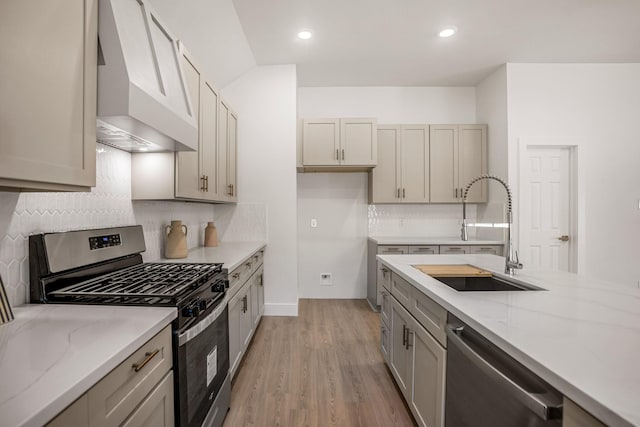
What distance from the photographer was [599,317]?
1.00m

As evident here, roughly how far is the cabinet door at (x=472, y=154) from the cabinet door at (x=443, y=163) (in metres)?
0.08

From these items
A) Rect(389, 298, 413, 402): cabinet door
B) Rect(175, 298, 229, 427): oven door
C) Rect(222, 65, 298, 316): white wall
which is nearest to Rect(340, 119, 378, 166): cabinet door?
Rect(222, 65, 298, 316): white wall

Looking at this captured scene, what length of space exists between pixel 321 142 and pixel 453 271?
2.34m

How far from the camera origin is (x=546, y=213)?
359 cm

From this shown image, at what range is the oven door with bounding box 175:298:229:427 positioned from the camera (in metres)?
1.18

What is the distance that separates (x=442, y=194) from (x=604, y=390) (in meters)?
3.52

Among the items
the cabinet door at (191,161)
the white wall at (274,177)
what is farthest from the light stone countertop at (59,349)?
the white wall at (274,177)

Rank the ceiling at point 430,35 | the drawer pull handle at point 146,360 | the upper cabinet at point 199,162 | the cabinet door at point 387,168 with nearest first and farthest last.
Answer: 1. the drawer pull handle at point 146,360
2. the upper cabinet at point 199,162
3. the ceiling at point 430,35
4. the cabinet door at point 387,168

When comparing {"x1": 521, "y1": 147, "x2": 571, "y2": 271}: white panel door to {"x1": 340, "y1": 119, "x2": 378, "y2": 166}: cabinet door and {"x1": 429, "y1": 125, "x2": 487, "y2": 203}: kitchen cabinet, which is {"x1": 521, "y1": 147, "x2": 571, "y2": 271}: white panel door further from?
{"x1": 340, "y1": 119, "x2": 378, "y2": 166}: cabinet door

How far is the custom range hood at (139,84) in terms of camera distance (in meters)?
1.12

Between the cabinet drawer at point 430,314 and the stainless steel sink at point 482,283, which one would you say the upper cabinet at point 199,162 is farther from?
the stainless steel sink at point 482,283

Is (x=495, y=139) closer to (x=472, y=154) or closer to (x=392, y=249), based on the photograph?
(x=472, y=154)

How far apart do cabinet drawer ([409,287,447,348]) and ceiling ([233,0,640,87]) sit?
2.39 metres

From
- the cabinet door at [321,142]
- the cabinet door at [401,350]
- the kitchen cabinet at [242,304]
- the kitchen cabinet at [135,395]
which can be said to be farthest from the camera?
the cabinet door at [321,142]
